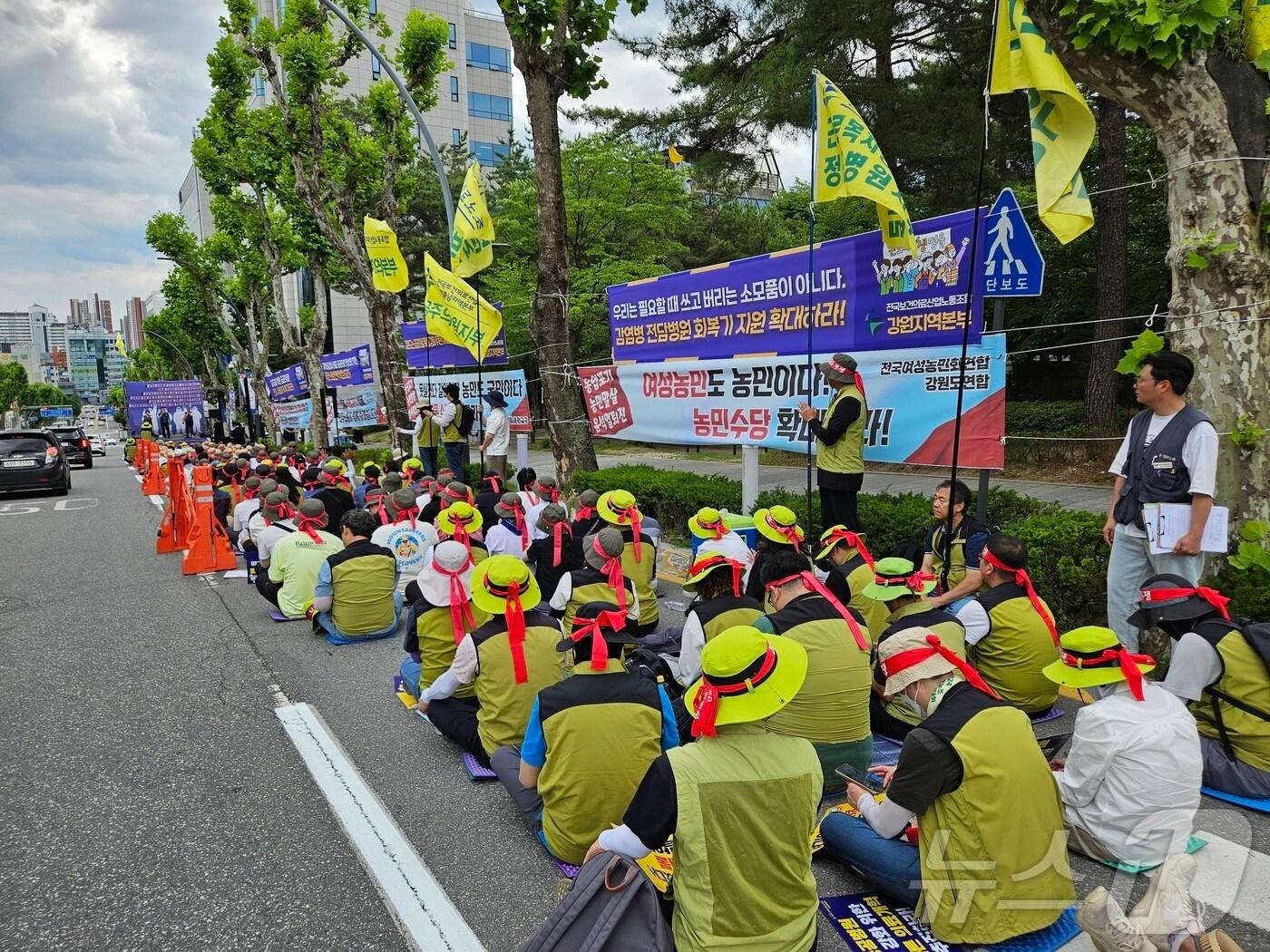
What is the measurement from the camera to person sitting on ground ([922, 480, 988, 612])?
5602 millimetres

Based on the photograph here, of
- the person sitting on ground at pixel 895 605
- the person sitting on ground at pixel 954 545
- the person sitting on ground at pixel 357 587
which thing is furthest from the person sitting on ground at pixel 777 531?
the person sitting on ground at pixel 357 587

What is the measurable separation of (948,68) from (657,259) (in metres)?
11.4

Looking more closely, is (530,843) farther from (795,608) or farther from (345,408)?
(345,408)

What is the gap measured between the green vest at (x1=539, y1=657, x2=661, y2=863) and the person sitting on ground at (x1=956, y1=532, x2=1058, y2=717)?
83.0 inches

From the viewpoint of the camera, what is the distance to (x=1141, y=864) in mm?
3283

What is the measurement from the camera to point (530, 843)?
376 cm

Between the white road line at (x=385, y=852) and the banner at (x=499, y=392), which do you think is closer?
the white road line at (x=385, y=852)

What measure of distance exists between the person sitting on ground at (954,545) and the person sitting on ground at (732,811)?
323 centimetres

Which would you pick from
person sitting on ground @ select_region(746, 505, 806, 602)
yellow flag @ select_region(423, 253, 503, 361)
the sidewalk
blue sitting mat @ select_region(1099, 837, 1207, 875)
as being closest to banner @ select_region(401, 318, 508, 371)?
yellow flag @ select_region(423, 253, 503, 361)

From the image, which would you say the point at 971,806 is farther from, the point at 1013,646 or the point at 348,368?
the point at 348,368

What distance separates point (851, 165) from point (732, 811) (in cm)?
588

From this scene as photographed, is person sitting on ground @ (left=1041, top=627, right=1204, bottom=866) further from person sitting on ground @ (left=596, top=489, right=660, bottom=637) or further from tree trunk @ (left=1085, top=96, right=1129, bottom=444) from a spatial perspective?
tree trunk @ (left=1085, top=96, right=1129, bottom=444)

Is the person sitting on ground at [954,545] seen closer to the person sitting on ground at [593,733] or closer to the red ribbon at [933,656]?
the red ribbon at [933,656]

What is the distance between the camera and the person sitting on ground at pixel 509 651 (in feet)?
13.0
